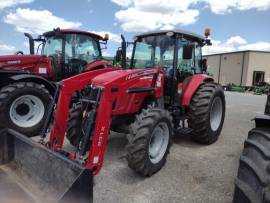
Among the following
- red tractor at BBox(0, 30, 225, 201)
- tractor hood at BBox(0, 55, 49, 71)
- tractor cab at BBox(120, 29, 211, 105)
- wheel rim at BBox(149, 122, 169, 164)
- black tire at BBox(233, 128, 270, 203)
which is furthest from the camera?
tractor hood at BBox(0, 55, 49, 71)

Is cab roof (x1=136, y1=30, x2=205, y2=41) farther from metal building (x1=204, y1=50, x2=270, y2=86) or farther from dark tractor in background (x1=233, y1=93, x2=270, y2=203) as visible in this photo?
metal building (x1=204, y1=50, x2=270, y2=86)

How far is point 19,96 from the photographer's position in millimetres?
5543

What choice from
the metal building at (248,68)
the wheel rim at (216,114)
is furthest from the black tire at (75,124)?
the metal building at (248,68)

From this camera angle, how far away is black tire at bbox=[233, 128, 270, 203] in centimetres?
202

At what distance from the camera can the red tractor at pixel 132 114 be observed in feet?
9.81

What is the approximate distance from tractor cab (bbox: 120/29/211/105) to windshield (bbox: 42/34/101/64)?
2.33 metres

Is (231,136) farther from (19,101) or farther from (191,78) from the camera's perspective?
(19,101)

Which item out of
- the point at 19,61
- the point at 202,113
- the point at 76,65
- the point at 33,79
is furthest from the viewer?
the point at 76,65

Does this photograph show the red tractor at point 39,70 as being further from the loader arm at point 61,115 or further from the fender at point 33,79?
the loader arm at point 61,115

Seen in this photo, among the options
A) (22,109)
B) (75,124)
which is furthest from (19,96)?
(75,124)

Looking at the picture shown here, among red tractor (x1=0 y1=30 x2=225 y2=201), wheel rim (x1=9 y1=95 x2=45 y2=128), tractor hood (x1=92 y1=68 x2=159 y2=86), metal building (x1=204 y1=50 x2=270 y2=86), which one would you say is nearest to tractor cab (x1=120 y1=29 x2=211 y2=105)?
red tractor (x1=0 y1=30 x2=225 y2=201)

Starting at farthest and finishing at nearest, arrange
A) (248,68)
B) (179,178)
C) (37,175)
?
(248,68) → (179,178) → (37,175)

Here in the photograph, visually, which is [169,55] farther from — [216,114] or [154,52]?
[216,114]

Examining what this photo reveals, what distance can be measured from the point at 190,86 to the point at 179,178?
1.98m
